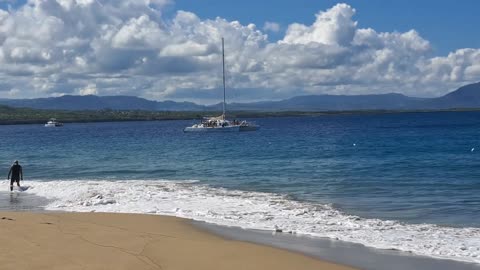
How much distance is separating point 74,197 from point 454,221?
15647mm

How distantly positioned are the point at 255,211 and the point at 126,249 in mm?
7502

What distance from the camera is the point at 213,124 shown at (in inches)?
4257

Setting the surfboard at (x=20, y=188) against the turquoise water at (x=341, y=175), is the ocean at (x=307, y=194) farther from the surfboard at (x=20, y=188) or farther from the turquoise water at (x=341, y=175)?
the surfboard at (x=20, y=188)

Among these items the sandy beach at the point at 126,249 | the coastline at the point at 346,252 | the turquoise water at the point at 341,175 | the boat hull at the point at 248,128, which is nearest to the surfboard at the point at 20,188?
the turquoise water at the point at 341,175

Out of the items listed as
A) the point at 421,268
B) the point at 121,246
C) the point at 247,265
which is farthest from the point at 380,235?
the point at 121,246

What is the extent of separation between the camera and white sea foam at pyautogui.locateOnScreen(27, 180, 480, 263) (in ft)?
48.2

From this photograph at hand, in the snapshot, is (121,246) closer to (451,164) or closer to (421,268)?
(421,268)

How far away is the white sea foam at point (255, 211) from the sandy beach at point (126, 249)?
107 inches

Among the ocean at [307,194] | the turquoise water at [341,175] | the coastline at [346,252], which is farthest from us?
the turquoise water at [341,175]

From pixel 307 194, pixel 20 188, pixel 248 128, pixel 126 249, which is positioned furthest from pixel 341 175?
pixel 248 128

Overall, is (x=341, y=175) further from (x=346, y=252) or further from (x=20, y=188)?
(x=346, y=252)

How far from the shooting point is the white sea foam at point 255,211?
579 inches

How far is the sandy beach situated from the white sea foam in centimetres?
271

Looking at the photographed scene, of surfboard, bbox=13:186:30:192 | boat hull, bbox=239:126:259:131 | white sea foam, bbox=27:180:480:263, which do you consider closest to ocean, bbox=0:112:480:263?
white sea foam, bbox=27:180:480:263
